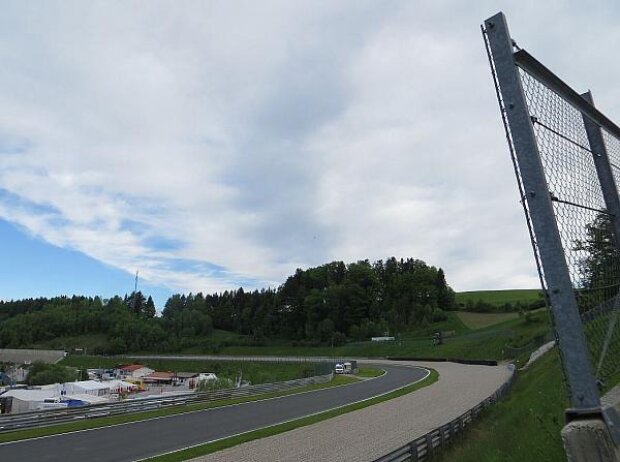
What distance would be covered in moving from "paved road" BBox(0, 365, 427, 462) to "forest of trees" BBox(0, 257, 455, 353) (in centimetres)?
8702

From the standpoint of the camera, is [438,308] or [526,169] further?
[438,308]

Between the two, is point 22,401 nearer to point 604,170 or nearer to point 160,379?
point 160,379

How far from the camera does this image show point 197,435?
693 inches

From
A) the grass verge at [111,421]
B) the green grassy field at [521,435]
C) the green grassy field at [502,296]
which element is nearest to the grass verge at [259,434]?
the green grassy field at [521,435]

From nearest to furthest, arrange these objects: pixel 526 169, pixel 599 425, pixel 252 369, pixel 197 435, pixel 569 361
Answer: pixel 599 425, pixel 569 361, pixel 526 169, pixel 197 435, pixel 252 369

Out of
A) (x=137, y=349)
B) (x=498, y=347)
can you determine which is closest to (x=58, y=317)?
(x=137, y=349)

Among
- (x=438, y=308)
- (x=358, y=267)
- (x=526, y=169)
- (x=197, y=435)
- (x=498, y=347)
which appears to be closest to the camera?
(x=526, y=169)

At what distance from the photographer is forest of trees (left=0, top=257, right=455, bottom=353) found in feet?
409

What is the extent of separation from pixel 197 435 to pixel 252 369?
5634 centimetres

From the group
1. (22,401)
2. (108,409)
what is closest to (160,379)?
(22,401)

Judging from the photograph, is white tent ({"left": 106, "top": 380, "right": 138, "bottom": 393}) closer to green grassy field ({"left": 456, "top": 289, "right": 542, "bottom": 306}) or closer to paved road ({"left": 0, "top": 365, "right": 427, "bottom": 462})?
paved road ({"left": 0, "top": 365, "right": 427, "bottom": 462})

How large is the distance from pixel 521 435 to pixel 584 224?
6027 millimetres

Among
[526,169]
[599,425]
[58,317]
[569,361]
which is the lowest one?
[599,425]

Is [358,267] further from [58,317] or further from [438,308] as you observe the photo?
[58,317]
